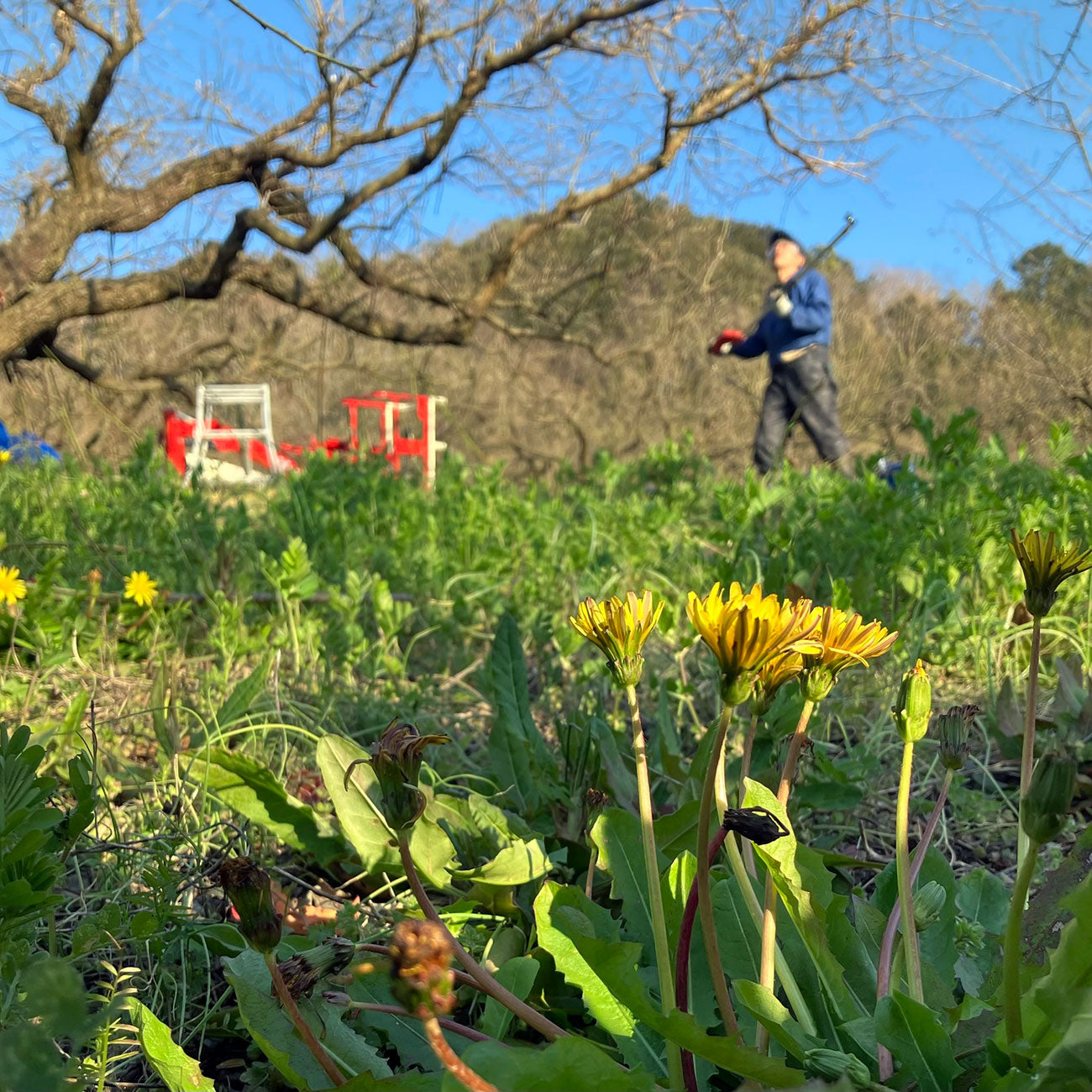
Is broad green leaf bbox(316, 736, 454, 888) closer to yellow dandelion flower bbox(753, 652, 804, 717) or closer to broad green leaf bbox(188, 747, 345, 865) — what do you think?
broad green leaf bbox(188, 747, 345, 865)

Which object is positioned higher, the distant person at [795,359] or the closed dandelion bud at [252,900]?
the distant person at [795,359]

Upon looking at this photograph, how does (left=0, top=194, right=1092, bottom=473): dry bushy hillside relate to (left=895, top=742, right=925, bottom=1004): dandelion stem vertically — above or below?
above

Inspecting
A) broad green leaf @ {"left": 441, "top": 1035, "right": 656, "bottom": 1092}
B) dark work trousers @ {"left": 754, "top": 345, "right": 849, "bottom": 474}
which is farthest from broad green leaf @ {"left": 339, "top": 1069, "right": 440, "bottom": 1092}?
dark work trousers @ {"left": 754, "top": 345, "right": 849, "bottom": 474}

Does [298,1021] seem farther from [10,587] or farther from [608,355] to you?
[608,355]

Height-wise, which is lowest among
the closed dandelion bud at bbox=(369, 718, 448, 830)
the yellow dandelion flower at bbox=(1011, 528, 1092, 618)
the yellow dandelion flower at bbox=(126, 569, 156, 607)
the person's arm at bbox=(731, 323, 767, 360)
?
the closed dandelion bud at bbox=(369, 718, 448, 830)

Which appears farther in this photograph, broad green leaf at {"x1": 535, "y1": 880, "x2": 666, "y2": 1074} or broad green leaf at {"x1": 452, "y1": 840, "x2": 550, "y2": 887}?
broad green leaf at {"x1": 452, "y1": 840, "x2": 550, "y2": 887}

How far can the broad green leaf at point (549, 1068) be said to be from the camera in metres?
0.56


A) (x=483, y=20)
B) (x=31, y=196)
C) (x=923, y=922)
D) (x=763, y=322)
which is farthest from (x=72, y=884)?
(x=763, y=322)

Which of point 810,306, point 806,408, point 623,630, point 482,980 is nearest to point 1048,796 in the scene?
point 623,630

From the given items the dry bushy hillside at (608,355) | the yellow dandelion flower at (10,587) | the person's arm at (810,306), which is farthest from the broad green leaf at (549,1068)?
the dry bushy hillside at (608,355)

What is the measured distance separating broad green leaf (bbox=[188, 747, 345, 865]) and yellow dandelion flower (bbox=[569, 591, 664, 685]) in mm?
681

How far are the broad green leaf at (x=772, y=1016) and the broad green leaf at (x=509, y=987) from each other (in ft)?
0.70

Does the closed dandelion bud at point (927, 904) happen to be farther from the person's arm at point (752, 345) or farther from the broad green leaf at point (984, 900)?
the person's arm at point (752, 345)

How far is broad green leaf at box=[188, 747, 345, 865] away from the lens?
1.28m
